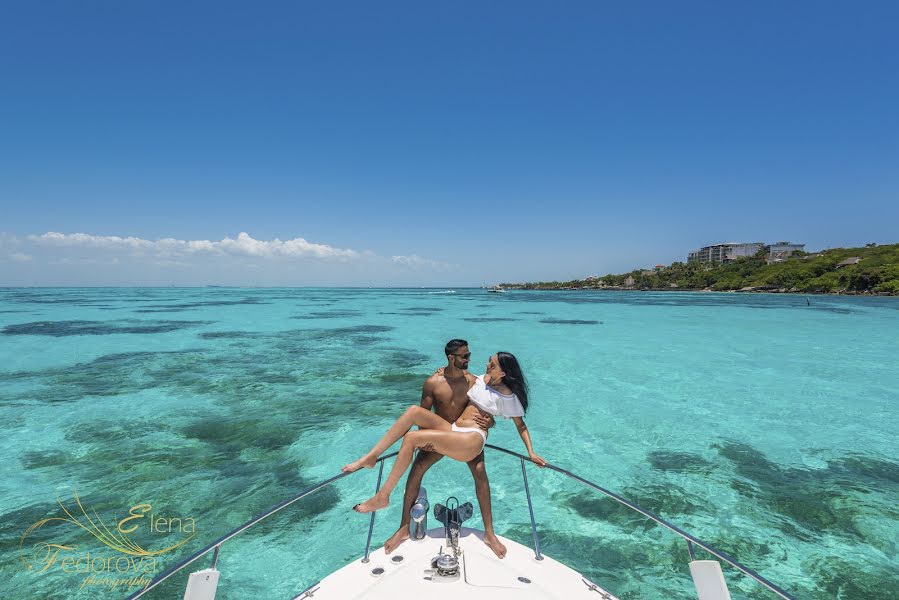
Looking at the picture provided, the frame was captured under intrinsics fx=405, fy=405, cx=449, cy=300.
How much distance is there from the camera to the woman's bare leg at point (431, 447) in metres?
3.29

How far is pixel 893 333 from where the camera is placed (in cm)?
2609

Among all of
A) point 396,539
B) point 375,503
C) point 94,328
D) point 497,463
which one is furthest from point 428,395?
point 94,328

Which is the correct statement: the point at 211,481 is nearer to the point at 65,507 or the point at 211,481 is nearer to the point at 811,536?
the point at 65,507

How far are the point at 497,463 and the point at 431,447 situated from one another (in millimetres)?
4766

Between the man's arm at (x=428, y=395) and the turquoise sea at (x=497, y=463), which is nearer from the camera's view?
the man's arm at (x=428, y=395)

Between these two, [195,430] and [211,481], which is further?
[195,430]

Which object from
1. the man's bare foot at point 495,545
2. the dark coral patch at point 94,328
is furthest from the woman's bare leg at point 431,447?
the dark coral patch at point 94,328

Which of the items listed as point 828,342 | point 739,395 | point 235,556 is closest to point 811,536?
point 235,556

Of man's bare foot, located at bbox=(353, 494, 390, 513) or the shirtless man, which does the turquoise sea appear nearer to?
the shirtless man

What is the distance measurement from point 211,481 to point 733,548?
757 cm

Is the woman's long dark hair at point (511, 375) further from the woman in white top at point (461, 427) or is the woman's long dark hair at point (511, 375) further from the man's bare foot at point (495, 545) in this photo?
the man's bare foot at point (495, 545)

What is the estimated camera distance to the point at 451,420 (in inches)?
147

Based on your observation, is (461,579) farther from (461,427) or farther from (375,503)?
(461,427)

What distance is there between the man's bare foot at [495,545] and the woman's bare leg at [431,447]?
681 mm
